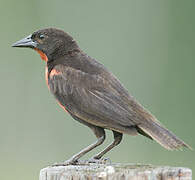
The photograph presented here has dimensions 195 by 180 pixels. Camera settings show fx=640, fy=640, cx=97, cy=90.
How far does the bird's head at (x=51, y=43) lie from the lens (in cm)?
641

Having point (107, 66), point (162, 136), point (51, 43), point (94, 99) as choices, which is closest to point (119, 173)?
point (162, 136)

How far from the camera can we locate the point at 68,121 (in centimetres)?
1231

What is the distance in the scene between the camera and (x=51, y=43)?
6477mm

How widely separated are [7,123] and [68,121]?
46.9 inches

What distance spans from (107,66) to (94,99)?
775cm

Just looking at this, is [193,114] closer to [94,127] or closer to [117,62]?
[117,62]

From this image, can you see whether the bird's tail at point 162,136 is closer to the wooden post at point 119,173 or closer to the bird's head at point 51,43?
the wooden post at point 119,173

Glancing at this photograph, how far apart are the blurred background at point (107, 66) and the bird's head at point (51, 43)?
3.63 metres

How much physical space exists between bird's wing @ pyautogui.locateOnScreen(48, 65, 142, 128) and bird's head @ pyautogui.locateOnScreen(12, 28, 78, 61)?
0.29 meters

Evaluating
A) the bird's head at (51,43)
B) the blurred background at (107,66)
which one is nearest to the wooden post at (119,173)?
the bird's head at (51,43)

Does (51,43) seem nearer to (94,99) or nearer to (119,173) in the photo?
(94,99)

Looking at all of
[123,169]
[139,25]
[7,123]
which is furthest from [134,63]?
[123,169]

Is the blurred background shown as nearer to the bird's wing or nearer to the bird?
the bird

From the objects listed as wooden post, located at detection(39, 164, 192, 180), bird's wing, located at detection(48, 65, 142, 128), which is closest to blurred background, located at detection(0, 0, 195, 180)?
bird's wing, located at detection(48, 65, 142, 128)
